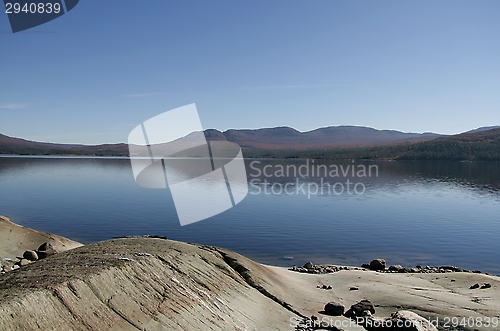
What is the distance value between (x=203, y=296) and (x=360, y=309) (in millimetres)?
3530

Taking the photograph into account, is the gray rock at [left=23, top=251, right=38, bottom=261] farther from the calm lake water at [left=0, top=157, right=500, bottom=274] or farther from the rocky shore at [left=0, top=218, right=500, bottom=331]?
the calm lake water at [left=0, top=157, right=500, bottom=274]

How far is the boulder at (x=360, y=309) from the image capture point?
334 inches

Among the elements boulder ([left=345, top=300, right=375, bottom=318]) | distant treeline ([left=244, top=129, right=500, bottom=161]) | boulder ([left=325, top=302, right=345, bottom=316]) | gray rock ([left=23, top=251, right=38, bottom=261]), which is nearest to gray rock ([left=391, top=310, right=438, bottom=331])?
boulder ([left=345, top=300, right=375, bottom=318])

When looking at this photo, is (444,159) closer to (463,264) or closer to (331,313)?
(463,264)

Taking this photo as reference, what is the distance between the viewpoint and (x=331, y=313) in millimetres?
8539

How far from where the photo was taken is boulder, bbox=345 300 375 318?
27.9 ft

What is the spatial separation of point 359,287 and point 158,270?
5.94 m

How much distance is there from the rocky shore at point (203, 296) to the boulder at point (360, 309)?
0.02 m

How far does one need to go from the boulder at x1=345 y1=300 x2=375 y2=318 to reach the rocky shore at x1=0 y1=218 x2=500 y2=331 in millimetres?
22

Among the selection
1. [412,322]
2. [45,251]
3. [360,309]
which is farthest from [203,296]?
[45,251]

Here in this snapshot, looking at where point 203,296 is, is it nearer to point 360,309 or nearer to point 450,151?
point 360,309

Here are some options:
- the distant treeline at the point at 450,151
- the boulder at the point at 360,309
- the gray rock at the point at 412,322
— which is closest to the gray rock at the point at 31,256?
the boulder at the point at 360,309

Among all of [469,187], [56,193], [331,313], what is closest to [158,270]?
[331,313]

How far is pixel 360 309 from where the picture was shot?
8.65 m
